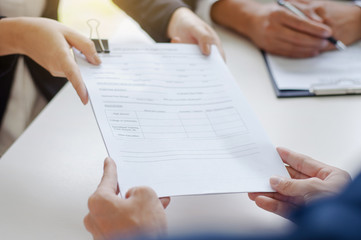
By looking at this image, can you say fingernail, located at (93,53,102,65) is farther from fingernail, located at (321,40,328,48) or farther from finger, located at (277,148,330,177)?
fingernail, located at (321,40,328,48)

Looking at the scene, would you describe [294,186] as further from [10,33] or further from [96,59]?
[10,33]

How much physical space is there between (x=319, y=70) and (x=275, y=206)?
0.49 meters

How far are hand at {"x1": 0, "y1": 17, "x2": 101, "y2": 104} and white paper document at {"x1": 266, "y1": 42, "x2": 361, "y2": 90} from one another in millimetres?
436

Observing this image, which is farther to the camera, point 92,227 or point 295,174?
point 295,174

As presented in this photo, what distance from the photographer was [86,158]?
750 millimetres

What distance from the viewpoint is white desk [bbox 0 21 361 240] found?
2.10ft

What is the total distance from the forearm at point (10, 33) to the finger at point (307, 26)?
0.61 metres

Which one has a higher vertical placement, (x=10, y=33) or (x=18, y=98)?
(x=10, y=33)

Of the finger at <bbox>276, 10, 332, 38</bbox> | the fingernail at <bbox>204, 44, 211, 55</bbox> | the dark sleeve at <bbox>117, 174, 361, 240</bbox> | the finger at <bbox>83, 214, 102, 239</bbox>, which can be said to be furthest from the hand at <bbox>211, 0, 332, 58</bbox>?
the dark sleeve at <bbox>117, 174, 361, 240</bbox>

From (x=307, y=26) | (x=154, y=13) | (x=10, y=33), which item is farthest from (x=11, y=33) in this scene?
(x=307, y=26)

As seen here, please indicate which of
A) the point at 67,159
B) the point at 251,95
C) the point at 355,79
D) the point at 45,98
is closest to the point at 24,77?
the point at 45,98

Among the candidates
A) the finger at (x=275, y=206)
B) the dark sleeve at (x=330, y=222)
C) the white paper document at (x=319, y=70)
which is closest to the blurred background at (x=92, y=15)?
the white paper document at (x=319, y=70)

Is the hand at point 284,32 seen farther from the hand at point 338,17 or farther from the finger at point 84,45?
the finger at point 84,45

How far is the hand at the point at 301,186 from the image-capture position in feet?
2.02
